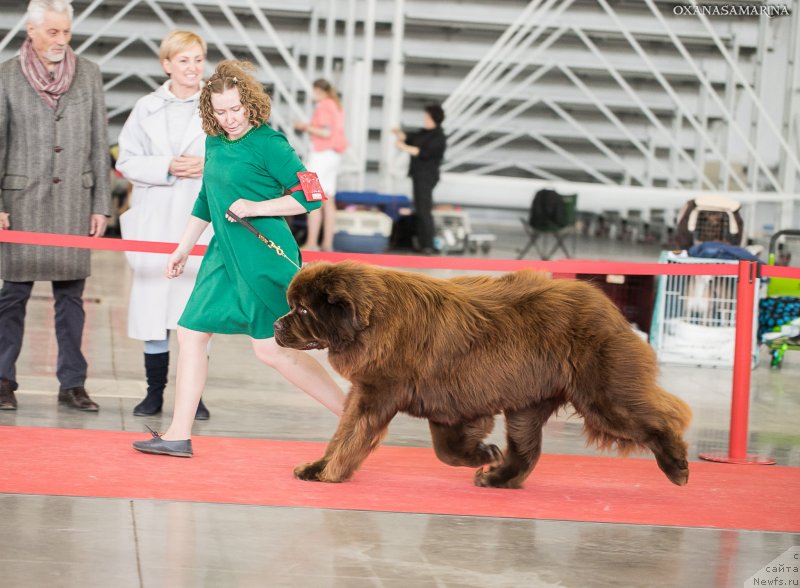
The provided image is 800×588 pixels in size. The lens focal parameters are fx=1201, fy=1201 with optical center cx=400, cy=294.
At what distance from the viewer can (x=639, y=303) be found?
936 cm

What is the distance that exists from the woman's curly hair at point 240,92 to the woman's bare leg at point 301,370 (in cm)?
88

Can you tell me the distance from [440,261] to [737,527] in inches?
82.6

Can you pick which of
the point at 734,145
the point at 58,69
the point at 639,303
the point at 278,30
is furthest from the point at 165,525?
the point at 734,145

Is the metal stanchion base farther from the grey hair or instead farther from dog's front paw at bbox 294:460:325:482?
the grey hair

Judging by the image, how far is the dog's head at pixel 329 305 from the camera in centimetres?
436

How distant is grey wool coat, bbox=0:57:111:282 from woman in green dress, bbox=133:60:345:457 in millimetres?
1242

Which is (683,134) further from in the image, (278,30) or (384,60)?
(278,30)

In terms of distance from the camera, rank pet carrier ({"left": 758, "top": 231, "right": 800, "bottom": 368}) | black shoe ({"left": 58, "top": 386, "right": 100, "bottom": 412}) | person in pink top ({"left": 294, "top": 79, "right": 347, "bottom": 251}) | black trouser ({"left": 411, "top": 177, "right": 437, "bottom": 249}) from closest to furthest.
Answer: black shoe ({"left": 58, "top": 386, "right": 100, "bottom": 412}) → pet carrier ({"left": 758, "top": 231, "right": 800, "bottom": 368}) → person in pink top ({"left": 294, "top": 79, "right": 347, "bottom": 251}) → black trouser ({"left": 411, "top": 177, "right": 437, "bottom": 249})

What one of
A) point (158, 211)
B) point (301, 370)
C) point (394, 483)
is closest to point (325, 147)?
point (158, 211)

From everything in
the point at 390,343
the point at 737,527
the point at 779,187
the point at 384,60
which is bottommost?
the point at 737,527

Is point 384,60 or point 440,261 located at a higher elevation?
point 384,60

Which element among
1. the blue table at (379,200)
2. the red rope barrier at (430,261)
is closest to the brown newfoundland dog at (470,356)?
the red rope barrier at (430,261)

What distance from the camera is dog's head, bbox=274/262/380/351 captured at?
4.36 meters

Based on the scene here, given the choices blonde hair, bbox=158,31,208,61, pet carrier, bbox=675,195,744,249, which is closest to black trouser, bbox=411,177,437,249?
pet carrier, bbox=675,195,744,249
